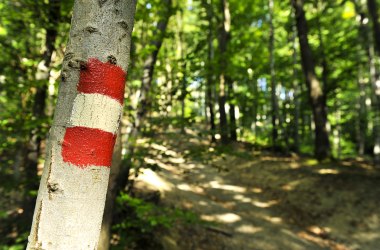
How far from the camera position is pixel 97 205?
3.27 feet

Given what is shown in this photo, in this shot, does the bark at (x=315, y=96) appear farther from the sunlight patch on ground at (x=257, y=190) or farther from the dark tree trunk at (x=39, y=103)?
the dark tree trunk at (x=39, y=103)

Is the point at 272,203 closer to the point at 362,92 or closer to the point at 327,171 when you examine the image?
the point at 327,171

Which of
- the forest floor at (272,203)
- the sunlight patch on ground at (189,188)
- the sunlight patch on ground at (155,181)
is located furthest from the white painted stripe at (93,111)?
the sunlight patch on ground at (189,188)

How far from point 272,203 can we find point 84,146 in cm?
964

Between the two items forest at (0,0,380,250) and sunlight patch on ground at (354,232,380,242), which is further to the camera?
sunlight patch on ground at (354,232,380,242)

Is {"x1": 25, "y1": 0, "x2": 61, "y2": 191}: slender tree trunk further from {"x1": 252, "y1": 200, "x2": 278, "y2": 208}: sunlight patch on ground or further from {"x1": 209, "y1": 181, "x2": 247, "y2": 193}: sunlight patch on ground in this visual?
{"x1": 209, "y1": 181, "x2": 247, "y2": 193}: sunlight patch on ground

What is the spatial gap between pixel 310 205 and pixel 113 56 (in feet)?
30.8

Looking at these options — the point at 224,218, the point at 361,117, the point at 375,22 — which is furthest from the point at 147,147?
the point at 361,117

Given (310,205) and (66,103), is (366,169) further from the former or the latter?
(66,103)

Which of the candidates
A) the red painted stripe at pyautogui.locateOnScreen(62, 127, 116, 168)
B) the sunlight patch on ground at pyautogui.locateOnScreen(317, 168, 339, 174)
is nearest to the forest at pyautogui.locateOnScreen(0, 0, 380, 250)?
the red painted stripe at pyautogui.locateOnScreen(62, 127, 116, 168)

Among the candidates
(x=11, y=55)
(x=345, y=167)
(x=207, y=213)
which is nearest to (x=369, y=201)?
(x=345, y=167)

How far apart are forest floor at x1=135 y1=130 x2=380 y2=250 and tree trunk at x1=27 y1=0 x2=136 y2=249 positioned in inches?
136

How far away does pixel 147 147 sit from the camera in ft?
16.5

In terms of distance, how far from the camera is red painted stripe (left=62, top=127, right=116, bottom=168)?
953 mm
